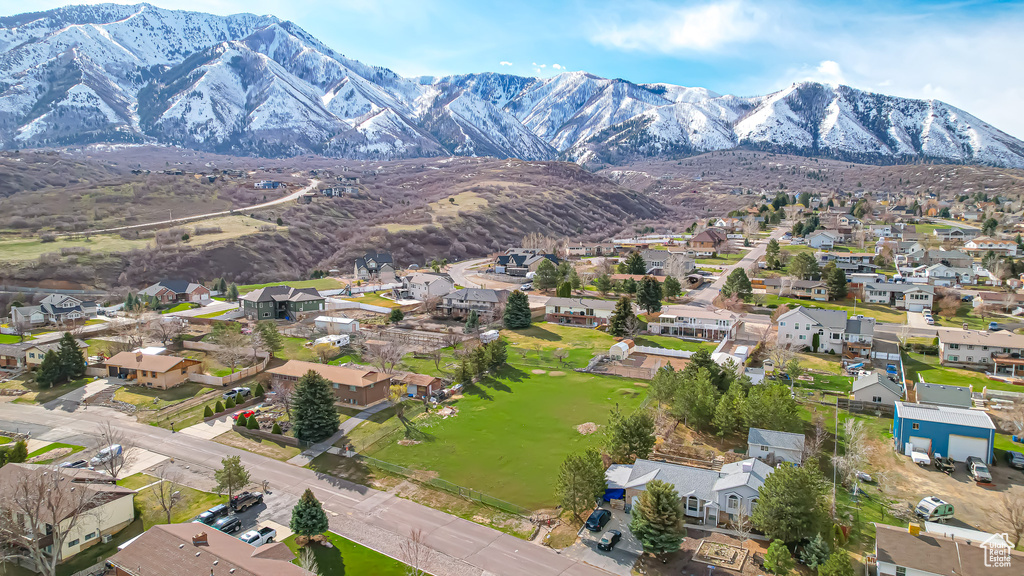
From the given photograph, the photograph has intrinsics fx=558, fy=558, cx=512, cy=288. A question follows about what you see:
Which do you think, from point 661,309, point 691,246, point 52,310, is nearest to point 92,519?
point 52,310

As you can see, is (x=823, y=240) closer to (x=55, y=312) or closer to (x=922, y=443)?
(x=922, y=443)

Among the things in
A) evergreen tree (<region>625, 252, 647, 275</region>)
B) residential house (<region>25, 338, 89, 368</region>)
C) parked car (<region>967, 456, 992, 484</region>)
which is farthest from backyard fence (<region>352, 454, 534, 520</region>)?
evergreen tree (<region>625, 252, 647, 275</region>)

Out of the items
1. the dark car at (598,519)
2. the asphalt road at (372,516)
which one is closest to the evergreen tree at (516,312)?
the asphalt road at (372,516)

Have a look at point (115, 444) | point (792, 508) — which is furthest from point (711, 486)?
point (115, 444)

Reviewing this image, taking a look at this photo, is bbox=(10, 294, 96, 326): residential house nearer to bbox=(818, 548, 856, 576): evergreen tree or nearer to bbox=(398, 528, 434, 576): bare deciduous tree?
bbox=(398, 528, 434, 576): bare deciduous tree

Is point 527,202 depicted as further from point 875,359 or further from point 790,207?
point 875,359
